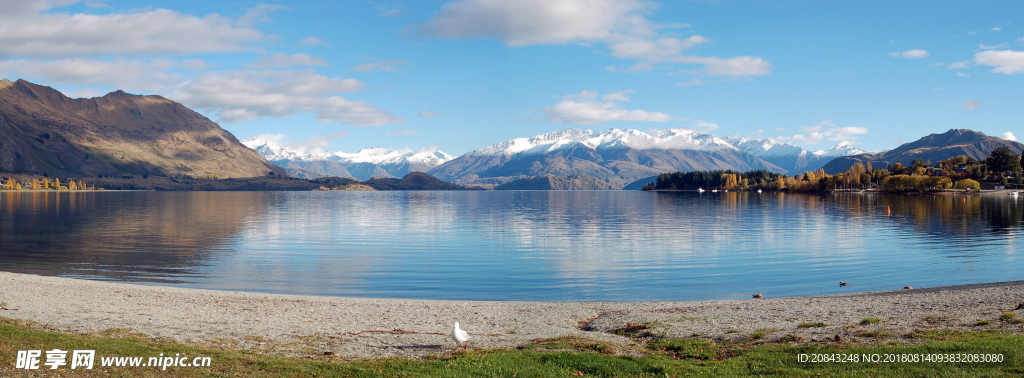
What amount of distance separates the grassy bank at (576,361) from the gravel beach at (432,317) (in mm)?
2020

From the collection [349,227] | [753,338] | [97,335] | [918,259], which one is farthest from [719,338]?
[349,227]

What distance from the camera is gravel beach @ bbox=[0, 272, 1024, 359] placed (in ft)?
75.0

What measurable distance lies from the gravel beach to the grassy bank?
6.63 feet

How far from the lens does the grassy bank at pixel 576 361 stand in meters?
15.9

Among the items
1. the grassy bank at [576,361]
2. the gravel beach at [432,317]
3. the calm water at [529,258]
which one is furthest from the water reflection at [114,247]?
the grassy bank at [576,361]

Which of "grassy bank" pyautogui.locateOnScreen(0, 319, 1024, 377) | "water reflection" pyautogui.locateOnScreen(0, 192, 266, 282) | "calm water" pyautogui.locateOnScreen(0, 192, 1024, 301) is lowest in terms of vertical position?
"calm water" pyautogui.locateOnScreen(0, 192, 1024, 301)

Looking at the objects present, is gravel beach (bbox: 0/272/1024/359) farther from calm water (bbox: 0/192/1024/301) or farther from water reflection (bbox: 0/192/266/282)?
water reflection (bbox: 0/192/266/282)

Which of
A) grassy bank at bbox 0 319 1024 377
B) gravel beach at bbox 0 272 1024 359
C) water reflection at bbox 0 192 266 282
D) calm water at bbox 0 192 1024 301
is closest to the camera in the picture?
grassy bank at bbox 0 319 1024 377

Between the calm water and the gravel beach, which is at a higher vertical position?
the gravel beach

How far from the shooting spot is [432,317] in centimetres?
2956

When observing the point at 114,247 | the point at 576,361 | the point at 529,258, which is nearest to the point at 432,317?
the point at 576,361

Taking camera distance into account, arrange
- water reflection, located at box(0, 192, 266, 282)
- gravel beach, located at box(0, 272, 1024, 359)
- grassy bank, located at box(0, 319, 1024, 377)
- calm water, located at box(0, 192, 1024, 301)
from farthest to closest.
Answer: water reflection, located at box(0, 192, 266, 282) < calm water, located at box(0, 192, 1024, 301) < gravel beach, located at box(0, 272, 1024, 359) < grassy bank, located at box(0, 319, 1024, 377)

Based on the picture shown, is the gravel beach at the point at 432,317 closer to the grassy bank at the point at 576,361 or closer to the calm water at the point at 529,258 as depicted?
the grassy bank at the point at 576,361

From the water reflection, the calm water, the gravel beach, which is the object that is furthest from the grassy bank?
the water reflection
